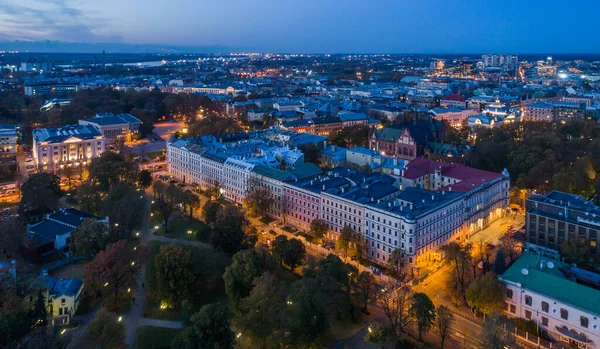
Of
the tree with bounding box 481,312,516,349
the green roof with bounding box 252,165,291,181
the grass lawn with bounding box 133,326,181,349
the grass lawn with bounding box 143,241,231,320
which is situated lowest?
the grass lawn with bounding box 133,326,181,349

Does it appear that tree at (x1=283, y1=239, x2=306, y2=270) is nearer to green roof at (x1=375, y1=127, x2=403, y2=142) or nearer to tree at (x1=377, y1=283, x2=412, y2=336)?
tree at (x1=377, y1=283, x2=412, y2=336)

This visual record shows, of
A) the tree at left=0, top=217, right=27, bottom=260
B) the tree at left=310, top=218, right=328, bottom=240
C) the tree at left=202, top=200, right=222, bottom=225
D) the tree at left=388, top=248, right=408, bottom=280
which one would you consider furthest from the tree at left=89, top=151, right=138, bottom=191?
the tree at left=388, top=248, right=408, bottom=280

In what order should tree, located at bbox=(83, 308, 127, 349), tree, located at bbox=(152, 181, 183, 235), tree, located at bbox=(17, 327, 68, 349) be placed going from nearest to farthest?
tree, located at bbox=(17, 327, 68, 349) < tree, located at bbox=(83, 308, 127, 349) < tree, located at bbox=(152, 181, 183, 235)

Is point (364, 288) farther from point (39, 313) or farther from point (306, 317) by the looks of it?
point (39, 313)

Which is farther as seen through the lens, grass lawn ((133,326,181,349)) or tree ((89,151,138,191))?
tree ((89,151,138,191))

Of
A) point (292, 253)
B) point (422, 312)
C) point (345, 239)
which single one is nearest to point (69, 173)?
point (292, 253)

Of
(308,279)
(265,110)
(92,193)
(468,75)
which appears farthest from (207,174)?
(468,75)

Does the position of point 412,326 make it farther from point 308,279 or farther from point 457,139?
point 457,139
